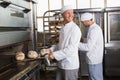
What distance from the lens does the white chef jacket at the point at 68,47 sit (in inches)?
88.6

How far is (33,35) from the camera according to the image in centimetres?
288

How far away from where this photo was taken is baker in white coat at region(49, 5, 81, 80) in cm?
225

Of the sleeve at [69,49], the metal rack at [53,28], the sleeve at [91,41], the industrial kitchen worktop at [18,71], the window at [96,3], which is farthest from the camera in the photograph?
the window at [96,3]

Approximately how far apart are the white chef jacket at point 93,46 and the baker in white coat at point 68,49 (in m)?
0.78

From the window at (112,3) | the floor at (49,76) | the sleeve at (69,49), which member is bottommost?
the floor at (49,76)

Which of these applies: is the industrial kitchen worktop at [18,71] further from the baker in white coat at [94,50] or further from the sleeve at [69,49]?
the baker in white coat at [94,50]

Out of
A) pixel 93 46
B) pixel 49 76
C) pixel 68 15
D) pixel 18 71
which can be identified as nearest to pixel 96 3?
pixel 49 76

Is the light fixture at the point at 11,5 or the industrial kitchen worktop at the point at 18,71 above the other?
the light fixture at the point at 11,5

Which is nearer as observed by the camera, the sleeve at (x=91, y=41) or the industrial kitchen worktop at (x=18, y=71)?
the industrial kitchen worktop at (x=18, y=71)

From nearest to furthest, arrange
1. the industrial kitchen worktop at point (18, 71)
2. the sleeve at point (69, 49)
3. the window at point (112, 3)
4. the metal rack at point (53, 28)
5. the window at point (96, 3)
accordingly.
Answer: the industrial kitchen worktop at point (18, 71) < the sleeve at point (69, 49) < the metal rack at point (53, 28) < the window at point (112, 3) < the window at point (96, 3)

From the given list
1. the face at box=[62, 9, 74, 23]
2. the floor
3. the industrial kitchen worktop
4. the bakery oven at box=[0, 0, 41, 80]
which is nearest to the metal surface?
the bakery oven at box=[0, 0, 41, 80]

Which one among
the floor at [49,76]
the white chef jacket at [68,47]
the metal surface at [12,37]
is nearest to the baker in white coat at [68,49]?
the white chef jacket at [68,47]

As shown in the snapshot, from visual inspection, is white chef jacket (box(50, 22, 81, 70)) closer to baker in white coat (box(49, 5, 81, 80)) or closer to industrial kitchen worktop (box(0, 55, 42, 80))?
baker in white coat (box(49, 5, 81, 80))

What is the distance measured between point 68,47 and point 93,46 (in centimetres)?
101
